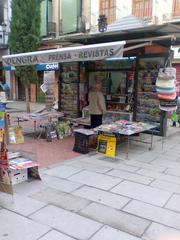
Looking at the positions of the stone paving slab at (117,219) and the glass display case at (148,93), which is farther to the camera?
the glass display case at (148,93)

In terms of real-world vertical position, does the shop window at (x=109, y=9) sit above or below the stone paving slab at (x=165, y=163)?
above

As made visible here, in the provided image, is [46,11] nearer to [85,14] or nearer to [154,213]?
[85,14]

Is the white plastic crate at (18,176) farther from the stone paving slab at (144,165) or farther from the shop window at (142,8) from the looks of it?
the shop window at (142,8)

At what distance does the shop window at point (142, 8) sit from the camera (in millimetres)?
14117

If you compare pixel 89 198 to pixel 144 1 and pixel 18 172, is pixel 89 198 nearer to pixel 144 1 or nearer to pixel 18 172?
pixel 18 172

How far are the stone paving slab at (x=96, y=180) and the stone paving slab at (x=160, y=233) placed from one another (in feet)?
4.12

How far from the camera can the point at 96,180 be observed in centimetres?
479

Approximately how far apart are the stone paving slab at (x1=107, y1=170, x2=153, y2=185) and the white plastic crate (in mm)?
1514

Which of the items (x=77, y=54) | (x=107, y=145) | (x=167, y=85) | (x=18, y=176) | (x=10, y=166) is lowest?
(x=18, y=176)

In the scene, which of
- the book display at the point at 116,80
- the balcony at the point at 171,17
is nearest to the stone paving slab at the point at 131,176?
the book display at the point at 116,80

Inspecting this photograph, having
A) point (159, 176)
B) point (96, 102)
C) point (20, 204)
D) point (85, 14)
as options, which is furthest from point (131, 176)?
point (85, 14)

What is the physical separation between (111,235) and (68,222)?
22.0 inches

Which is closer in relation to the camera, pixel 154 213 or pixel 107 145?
pixel 154 213

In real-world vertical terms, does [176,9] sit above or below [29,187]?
above
